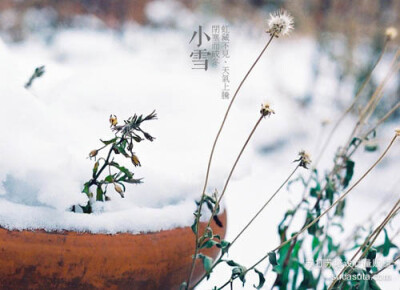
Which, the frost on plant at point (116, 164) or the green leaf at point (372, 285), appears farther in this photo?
the green leaf at point (372, 285)

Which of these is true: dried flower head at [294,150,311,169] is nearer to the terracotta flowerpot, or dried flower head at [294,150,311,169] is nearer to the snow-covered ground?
the snow-covered ground

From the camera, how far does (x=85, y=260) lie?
1101mm

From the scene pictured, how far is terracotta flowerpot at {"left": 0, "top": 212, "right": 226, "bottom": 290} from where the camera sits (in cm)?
106

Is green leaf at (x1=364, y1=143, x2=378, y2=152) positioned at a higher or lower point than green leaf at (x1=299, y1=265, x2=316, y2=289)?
higher

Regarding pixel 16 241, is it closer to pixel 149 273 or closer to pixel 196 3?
pixel 149 273

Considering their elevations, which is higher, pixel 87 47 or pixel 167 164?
pixel 87 47

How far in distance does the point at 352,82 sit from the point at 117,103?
11.6 feet

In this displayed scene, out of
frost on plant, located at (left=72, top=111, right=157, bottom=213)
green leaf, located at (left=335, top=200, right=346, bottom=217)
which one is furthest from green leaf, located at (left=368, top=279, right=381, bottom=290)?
frost on plant, located at (left=72, top=111, right=157, bottom=213)

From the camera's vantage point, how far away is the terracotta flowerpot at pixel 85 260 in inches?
41.9

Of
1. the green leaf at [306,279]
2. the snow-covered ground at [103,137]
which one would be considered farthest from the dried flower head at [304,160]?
the green leaf at [306,279]

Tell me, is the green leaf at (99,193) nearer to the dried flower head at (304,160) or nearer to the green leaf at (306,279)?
the dried flower head at (304,160)

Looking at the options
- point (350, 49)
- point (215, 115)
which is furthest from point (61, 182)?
point (350, 49)

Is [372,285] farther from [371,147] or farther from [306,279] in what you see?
[371,147]

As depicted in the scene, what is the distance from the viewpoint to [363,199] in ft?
11.8
